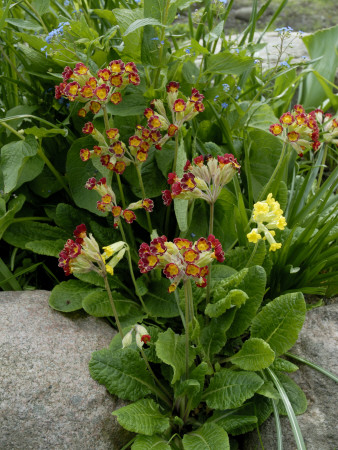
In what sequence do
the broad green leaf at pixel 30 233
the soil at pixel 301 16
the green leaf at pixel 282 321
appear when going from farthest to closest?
the soil at pixel 301 16
the broad green leaf at pixel 30 233
the green leaf at pixel 282 321

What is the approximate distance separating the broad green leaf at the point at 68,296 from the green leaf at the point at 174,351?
1.20ft

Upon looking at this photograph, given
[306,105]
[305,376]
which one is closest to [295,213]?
[305,376]

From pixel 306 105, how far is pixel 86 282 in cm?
166

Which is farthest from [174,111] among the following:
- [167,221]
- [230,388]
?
[230,388]

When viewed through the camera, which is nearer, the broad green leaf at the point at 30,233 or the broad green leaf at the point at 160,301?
the broad green leaf at the point at 160,301

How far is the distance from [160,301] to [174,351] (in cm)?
31

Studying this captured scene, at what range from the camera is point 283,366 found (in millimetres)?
1510

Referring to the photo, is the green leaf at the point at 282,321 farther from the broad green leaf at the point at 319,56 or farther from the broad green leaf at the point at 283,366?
the broad green leaf at the point at 319,56

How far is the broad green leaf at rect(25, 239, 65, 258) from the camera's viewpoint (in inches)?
70.2

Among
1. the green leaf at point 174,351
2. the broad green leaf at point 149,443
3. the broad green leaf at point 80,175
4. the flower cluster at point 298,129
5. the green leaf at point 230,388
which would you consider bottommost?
the broad green leaf at point 149,443

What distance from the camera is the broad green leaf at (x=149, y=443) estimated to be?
1.38m

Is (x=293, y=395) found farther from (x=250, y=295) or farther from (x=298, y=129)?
(x=298, y=129)

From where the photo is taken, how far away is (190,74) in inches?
75.2

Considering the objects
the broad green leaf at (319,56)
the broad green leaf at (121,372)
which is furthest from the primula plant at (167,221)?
the broad green leaf at (319,56)
